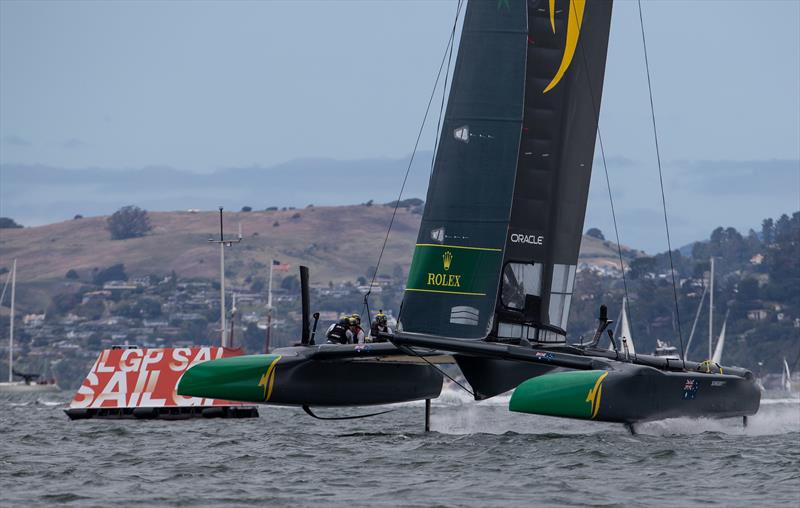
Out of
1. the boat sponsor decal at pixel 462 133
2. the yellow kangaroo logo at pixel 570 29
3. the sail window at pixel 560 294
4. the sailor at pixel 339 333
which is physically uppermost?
the yellow kangaroo logo at pixel 570 29

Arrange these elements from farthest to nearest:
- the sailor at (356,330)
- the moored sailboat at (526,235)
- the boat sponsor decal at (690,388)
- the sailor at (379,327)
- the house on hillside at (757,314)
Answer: the house on hillside at (757,314)
the sailor at (356,330)
the sailor at (379,327)
the boat sponsor decal at (690,388)
the moored sailboat at (526,235)

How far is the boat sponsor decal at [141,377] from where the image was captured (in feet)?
83.9

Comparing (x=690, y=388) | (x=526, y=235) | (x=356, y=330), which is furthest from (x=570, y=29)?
(x=690, y=388)

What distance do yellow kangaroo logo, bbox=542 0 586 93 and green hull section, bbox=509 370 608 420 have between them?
15.9 feet

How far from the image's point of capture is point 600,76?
21828 millimetres

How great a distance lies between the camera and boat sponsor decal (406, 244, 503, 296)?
1981 centimetres

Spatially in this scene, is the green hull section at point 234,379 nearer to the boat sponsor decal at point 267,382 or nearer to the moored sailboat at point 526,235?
the boat sponsor decal at point 267,382

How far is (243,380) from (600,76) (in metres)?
6.57

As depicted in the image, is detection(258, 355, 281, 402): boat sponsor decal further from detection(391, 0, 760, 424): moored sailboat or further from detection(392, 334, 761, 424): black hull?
detection(392, 334, 761, 424): black hull

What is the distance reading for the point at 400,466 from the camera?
16.7m

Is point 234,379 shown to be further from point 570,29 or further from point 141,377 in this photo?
point 570,29

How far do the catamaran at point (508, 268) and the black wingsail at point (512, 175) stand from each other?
0.02m

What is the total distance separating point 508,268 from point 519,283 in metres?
0.26

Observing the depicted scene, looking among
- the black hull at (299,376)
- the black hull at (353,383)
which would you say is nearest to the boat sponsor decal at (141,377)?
the black hull at (353,383)
